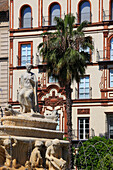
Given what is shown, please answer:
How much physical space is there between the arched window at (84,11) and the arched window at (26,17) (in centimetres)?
502

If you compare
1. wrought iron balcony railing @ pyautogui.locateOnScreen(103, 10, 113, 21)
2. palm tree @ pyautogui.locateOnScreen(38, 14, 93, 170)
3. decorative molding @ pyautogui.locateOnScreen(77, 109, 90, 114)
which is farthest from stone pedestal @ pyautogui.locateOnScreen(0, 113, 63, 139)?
wrought iron balcony railing @ pyautogui.locateOnScreen(103, 10, 113, 21)

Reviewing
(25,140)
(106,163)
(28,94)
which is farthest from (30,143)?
(106,163)

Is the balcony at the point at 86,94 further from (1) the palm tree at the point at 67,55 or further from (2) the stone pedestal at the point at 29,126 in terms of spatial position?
(2) the stone pedestal at the point at 29,126

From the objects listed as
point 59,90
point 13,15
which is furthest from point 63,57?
point 13,15

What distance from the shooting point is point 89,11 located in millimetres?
57656

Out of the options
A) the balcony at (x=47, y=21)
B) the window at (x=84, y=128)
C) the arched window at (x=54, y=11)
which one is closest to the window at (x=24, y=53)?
the balcony at (x=47, y=21)

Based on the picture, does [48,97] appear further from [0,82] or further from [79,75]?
[79,75]

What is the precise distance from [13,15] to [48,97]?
893cm

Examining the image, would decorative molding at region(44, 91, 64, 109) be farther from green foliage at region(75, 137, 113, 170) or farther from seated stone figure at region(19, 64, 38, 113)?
seated stone figure at region(19, 64, 38, 113)

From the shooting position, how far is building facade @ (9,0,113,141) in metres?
55.1

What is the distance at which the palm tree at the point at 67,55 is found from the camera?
45844 millimetres

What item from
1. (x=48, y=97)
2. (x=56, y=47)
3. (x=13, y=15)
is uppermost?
(x=13, y=15)

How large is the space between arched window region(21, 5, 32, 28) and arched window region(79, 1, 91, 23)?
16.5 ft

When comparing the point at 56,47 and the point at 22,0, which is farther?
the point at 22,0
